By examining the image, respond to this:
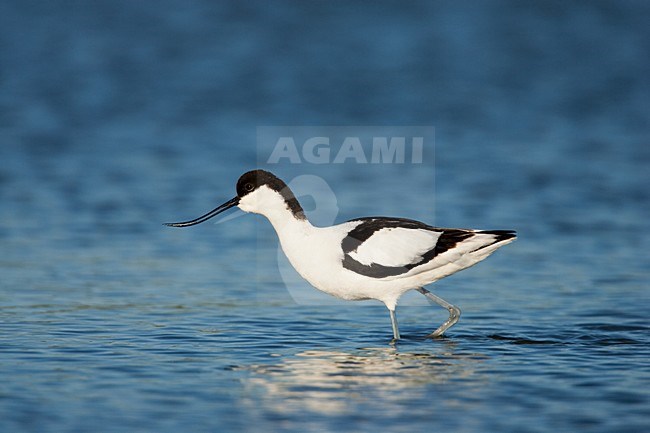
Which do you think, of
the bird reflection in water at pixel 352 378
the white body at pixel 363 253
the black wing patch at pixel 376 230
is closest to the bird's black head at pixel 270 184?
the white body at pixel 363 253

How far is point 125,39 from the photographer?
83.0 ft

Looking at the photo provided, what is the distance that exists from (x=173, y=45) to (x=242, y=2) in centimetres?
253

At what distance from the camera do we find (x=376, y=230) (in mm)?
10031

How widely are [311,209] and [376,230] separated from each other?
536cm

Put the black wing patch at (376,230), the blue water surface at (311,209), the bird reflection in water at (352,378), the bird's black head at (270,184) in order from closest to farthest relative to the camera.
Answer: the bird reflection in water at (352,378) → the blue water surface at (311,209) → the black wing patch at (376,230) → the bird's black head at (270,184)

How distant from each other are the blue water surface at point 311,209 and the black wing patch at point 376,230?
657 mm

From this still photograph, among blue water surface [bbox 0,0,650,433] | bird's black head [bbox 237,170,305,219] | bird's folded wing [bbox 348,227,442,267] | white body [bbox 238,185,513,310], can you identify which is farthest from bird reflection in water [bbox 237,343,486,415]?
bird's black head [bbox 237,170,305,219]

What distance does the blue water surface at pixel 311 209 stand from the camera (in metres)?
8.00

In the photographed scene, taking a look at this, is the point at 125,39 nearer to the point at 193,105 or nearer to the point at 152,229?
the point at 193,105

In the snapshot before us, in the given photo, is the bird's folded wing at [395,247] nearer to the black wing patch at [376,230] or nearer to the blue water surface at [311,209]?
the black wing patch at [376,230]

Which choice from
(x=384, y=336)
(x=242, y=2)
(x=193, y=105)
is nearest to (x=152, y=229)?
(x=384, y=336)

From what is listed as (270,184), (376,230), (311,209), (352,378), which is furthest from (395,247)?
(311,209)

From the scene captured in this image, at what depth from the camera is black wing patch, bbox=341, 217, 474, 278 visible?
9742 mm

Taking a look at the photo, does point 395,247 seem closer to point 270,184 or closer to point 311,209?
point 270,184
